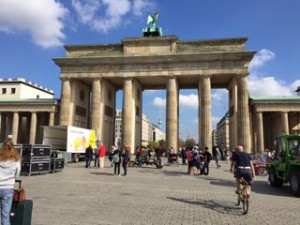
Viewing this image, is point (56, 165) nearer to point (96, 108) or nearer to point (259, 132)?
point (96, 108)

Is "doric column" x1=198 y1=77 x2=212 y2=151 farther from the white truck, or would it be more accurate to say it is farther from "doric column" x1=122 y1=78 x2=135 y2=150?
the white truck

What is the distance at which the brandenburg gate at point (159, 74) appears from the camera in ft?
148

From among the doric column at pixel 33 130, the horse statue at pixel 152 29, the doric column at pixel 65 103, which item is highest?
the horse statue at pixel 152 29

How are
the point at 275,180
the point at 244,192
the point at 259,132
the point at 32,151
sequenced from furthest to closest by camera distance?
the point at 259,132
the point at 32,151
the point at 275,180
the point at 244,192

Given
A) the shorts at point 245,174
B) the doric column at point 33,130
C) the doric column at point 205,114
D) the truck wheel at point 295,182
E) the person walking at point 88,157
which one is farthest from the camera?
the doric column at point 33,130

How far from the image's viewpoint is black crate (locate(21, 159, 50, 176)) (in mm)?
18156

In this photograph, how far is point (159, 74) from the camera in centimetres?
4712

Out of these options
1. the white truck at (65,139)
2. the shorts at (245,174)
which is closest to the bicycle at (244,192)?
the shorts at (245,174)

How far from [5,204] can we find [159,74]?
4261cm

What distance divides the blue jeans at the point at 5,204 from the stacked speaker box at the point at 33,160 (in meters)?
13.5

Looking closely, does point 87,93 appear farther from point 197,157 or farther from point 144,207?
point 144,207

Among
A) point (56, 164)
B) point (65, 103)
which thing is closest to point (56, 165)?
point (56, 164)

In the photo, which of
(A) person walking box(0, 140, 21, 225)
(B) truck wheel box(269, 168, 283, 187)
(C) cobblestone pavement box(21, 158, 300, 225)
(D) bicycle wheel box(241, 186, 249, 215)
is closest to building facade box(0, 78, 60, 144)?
(C) cobblestone pavement box(21, 158, 300, 225)

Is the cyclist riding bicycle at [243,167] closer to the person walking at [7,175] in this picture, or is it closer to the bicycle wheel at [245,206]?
the bicycle wheel at [245,206]
